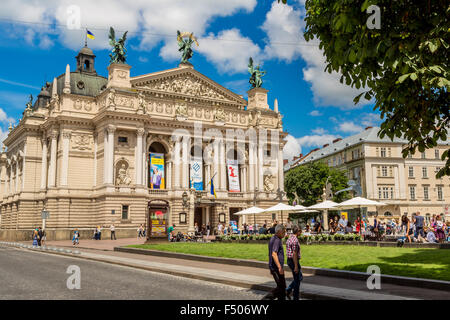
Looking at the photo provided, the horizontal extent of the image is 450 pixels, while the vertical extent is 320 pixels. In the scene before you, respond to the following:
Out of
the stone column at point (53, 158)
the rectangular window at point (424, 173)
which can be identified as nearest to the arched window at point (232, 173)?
the stone column at point (53, 158)

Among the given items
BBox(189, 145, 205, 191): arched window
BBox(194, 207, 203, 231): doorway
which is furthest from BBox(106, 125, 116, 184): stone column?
BBox(194, 207, 203, 231): doorway

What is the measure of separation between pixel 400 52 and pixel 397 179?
76.9 metres

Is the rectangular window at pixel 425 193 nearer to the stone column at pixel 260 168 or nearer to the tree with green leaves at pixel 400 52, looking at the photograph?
the stone column at pixel 260 168

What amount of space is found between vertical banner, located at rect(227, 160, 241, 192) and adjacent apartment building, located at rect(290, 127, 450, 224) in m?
28.2

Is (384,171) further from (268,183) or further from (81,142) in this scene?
(81,142)

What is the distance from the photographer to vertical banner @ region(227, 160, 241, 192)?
62.3 metres

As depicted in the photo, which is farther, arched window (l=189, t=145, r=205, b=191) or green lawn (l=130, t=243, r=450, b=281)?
arched window (l=189, t=145, r=205, b=191)

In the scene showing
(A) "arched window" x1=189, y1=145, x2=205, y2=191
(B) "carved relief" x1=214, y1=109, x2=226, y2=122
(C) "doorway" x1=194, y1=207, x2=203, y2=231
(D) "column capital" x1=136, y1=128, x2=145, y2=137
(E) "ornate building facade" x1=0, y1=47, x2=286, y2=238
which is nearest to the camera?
(E) "ornate building facade" x1=0, y1=47, x2=286, y2=238

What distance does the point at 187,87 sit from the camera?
61.5 metres

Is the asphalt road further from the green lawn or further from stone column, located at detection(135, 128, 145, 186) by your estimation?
stone column, located at detection(135, 128, 145, 186)

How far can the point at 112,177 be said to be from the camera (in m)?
53.2

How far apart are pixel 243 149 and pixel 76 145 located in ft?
78.4
